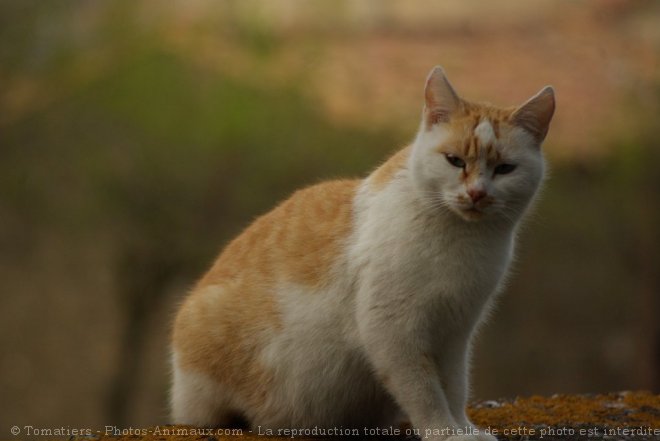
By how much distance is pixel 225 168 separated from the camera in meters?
10.5

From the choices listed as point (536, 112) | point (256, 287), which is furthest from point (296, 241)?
point (536, 112)

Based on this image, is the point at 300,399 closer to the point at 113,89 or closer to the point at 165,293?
the point at 165,293

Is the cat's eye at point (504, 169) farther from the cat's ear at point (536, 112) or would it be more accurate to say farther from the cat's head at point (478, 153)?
the cat's ear at point (536, 112)

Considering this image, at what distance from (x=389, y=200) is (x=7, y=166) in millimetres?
7292

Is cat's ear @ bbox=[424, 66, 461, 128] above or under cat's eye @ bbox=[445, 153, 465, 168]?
above

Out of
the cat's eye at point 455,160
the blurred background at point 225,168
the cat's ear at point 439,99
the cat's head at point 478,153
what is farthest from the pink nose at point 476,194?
the blurred background at point 225,168

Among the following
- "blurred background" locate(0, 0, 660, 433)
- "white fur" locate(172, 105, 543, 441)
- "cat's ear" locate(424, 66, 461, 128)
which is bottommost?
"blurred background" locate(0, 0, 660, 433)

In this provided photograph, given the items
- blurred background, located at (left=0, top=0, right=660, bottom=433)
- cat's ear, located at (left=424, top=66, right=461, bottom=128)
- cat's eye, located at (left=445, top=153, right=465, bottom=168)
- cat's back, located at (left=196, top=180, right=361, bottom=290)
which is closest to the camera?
cat's eye, located at (left=445, top=153, right=465, bottom=168)

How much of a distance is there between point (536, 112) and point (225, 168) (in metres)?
6.94

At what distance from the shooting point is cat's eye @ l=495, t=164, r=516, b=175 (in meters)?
3.78

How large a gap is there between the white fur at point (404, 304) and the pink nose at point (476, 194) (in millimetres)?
42

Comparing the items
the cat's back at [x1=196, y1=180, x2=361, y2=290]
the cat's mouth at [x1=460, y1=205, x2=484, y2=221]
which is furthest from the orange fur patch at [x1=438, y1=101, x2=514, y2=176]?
the cat's back at [x1=196, y1=180, x2=361, y2=290]

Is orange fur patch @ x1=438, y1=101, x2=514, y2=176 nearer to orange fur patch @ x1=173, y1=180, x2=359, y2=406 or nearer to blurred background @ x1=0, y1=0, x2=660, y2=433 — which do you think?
orange fur patch @ x1=173, y1=180, x2=359, y2=406

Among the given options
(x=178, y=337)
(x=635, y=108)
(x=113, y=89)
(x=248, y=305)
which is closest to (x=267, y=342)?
(x=248, y=305)
